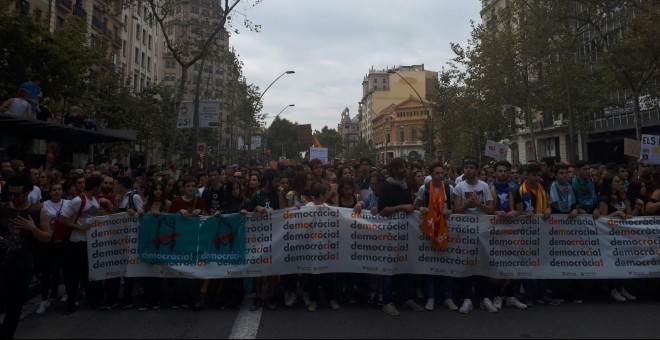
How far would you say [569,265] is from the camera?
6.77 meters

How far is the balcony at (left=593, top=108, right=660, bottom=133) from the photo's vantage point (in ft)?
97.7

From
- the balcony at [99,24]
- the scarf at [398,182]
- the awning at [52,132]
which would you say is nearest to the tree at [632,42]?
the scarf at [398,182]

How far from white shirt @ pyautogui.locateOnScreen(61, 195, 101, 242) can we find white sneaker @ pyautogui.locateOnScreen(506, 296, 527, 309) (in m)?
5.65

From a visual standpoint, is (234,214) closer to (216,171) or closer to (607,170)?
(216,171)

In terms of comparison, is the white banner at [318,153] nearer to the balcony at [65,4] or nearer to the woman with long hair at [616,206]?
the balcony at [65,4]

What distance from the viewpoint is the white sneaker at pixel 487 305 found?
6.22 m

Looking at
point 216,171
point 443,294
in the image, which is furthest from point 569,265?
point 216,171

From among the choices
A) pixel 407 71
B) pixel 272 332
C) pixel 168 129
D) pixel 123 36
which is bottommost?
pixel 272 332

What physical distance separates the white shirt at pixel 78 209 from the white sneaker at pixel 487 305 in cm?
529

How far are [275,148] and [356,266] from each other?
102 meters

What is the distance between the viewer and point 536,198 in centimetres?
708

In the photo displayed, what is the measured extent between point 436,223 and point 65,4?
33.1 m

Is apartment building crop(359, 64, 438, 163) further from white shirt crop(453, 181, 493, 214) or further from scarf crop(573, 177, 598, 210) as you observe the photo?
white shirt crop(453, 181, 493, 214)

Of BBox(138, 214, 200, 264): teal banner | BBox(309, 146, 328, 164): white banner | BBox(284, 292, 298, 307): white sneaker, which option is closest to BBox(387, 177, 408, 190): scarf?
BBox(284, 292, 298, 307): white sneaker
